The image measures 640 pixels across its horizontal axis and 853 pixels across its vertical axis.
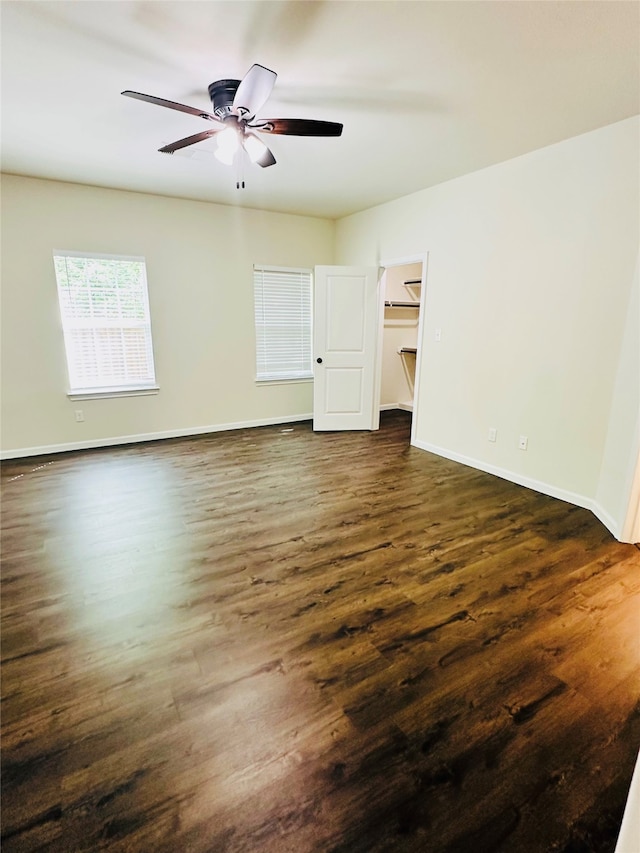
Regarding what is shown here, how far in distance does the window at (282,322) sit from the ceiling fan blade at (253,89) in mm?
3122

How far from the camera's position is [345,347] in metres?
5.18

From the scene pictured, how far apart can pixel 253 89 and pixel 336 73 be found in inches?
22.4

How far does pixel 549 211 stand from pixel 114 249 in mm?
4111

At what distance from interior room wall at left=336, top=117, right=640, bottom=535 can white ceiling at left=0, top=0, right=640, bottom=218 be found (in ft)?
0.97

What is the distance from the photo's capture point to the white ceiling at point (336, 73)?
1.77 metres

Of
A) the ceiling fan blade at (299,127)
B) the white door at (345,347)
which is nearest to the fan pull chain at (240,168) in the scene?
the ceiling fan blade at (299,127)

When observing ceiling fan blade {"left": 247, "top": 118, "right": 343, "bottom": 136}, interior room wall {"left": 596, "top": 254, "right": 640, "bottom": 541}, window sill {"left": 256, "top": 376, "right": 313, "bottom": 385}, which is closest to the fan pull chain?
ceiling fan blade {"left": 247, "top": 118, "right": 343, "bottom": 136}

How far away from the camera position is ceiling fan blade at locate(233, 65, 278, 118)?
1.80 metres

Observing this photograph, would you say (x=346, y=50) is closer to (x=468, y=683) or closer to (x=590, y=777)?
(x=468, y=683)

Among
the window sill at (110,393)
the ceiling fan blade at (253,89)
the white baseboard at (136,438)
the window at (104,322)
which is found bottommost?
the white baseboard at (136,438)

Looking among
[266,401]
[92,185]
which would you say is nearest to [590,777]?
[266,401]

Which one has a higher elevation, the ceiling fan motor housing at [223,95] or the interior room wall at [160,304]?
the ceiling fan motor housing at [223,95]

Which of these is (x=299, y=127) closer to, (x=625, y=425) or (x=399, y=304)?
(x=625, y=425)

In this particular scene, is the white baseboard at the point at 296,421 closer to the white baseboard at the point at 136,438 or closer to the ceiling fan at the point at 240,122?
the white baseboard at the point at 136,438
